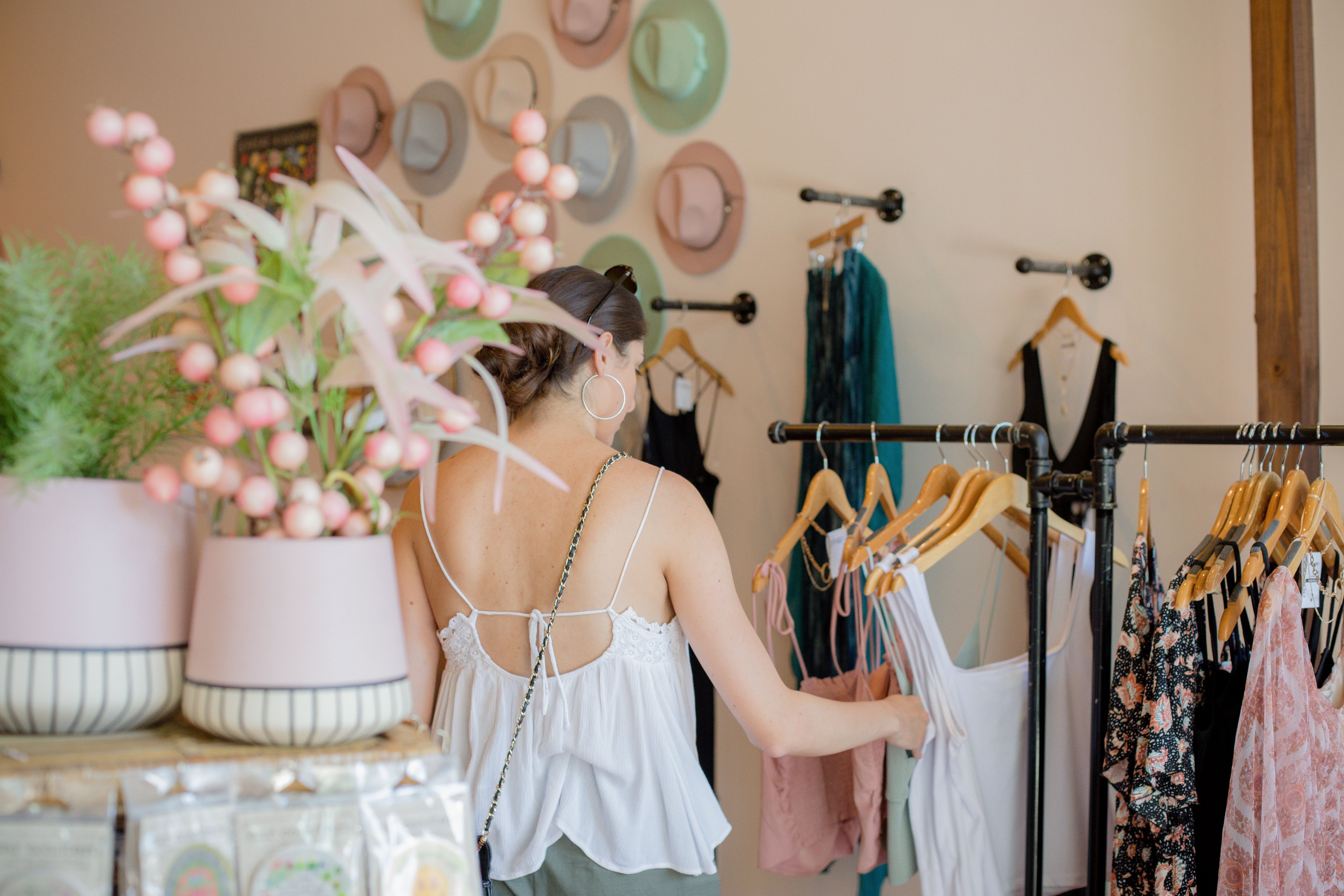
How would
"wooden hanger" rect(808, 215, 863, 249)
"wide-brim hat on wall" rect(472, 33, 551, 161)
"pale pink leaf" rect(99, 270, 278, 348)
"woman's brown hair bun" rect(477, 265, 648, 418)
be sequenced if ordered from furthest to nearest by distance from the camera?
"wide-brim hat on wall" rect(472, 33, 551, 161), "wooden hanger" rect(808, 215, 863, 249), "woman's brown hair bun" rect(477, 265, 648, 418), "pale pink leaf" rect(99, 270, 278, 348)

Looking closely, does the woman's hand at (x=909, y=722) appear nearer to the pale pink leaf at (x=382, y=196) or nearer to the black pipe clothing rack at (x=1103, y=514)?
the black pipe clothing rack at (x=1103, y=514)

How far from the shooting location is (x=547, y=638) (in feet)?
4.34

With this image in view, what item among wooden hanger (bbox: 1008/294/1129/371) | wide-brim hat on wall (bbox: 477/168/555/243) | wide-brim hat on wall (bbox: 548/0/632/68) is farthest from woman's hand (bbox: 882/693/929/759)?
wide-brim hat on wall (bbox: 548/0/632/68)

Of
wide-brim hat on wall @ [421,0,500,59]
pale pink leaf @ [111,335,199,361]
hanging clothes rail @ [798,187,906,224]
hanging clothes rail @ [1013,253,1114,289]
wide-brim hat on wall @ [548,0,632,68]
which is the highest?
wide-brim hat on wall @ [421,0,500,59]

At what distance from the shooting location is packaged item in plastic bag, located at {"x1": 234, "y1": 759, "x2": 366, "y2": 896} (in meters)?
0.67

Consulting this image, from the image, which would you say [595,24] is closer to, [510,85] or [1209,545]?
[510,85]

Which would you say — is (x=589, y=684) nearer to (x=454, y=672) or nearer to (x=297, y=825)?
(x=454, y=672)

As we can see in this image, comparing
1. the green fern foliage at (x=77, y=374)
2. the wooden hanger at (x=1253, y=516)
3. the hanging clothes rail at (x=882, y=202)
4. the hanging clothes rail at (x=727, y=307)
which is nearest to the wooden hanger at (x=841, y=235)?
the hanging clothes rail at (x=882, y=202)

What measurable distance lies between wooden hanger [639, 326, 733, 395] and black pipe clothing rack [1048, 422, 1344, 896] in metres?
1.34

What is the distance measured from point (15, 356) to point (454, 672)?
847mm

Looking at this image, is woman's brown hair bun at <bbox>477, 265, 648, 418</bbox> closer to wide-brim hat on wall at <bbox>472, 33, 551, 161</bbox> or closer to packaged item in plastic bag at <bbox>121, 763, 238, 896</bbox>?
packaged item in plastic bag at <bbox>121, 763, 238, 896</bbox>

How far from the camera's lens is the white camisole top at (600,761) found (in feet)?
4.48

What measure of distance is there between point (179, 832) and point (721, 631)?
0.77 metres

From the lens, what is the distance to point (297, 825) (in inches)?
26.9
